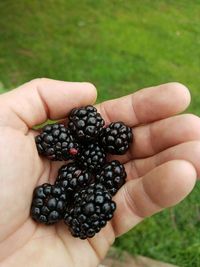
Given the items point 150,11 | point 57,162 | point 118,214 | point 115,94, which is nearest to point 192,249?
point 118,214

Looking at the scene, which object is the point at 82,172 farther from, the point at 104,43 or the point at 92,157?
the point at 104,43

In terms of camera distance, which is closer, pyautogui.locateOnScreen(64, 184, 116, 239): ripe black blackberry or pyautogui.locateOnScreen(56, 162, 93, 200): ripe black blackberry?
pyautogui.locateOnScreen(64, 184, 116, 239): ripe black blackberry

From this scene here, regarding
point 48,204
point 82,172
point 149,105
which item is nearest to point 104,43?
point 149,105

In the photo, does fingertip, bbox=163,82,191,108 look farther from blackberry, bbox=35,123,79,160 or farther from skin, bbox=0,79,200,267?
blackberry, bbox=35,123,79,160

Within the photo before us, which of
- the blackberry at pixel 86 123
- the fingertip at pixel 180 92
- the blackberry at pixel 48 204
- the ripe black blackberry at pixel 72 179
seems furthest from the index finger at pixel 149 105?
the blackberry at pixel 48 204

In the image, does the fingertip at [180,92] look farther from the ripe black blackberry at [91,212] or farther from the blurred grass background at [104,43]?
the blurred grass background at [104,43]

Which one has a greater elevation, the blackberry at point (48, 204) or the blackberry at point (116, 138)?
the blackberry at point (116, 138)

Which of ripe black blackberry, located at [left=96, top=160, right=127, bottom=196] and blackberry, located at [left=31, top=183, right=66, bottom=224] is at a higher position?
ripe black blackberry, located at [left=96, top=160, right=127, bottom=196]

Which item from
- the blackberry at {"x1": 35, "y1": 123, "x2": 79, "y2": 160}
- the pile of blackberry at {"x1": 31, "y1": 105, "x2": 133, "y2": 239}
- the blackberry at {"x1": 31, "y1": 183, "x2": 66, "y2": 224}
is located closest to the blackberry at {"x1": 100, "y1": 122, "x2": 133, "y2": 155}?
the pile of blackberry at {"x1": 31, "y1": 105, "x2": 133, "y2": 239}
